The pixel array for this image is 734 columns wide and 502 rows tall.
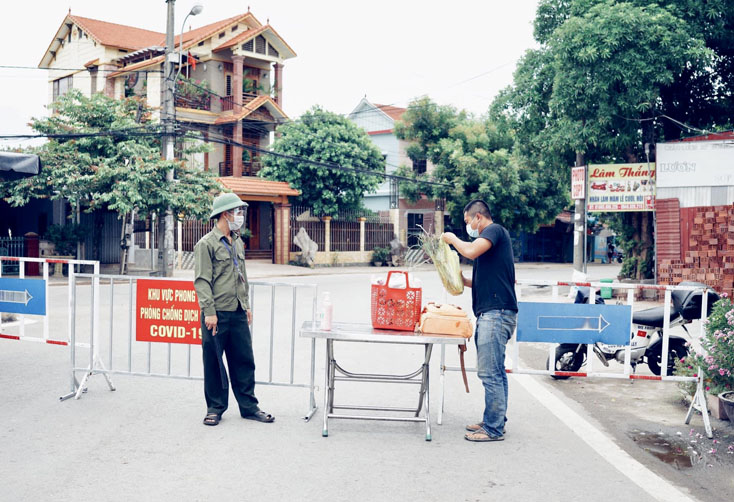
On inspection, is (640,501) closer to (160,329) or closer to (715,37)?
(160,329)

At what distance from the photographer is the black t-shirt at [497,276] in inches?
217

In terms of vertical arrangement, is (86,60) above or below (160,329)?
above

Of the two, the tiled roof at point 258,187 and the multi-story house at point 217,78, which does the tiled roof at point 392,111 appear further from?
the tiled roof at point 258,187

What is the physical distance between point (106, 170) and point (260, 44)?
18.0 meters

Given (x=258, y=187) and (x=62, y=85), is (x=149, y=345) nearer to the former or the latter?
(x=258, y=187)

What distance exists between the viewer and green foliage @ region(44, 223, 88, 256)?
885 inches

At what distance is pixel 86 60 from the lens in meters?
36.0

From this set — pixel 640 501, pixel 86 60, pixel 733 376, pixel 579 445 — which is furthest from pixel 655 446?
pixel 86 60

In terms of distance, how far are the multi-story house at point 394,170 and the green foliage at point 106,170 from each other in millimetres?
16191

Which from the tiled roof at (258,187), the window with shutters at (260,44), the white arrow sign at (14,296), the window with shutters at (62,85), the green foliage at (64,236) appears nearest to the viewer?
the white arrow sign at (14,296)

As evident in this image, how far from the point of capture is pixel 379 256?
111 ft

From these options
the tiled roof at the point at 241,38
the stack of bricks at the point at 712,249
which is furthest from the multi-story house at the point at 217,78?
the stack of bricks at the point at 712,249

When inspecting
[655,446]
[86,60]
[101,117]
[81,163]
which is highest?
[86,60]

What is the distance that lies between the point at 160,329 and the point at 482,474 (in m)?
3.42
